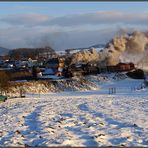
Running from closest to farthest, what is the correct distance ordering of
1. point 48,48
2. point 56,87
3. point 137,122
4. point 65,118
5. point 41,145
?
1. point 41,145
2. point 137,122
3. point 65,118
4. point 56,87
5. point 48,48

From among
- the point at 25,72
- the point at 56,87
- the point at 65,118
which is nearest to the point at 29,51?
the point at 25,72

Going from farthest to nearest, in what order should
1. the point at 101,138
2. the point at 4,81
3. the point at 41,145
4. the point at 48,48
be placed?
the point at 48,48 < the point at 4,81 < the point at 101,138 < the point at 41,145

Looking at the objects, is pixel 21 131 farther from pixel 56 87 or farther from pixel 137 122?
pixel 56 87

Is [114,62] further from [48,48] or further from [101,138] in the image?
[101,138]

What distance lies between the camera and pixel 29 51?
535ft

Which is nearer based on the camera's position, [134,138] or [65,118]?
[134,138]

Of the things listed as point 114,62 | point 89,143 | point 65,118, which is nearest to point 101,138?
point 89,143

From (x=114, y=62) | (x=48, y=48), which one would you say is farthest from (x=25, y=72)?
(x=48, y=48)

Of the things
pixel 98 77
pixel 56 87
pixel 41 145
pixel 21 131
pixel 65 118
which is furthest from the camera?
pixel 98 77

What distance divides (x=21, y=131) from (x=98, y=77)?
61.1 m

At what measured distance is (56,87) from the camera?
58062mm

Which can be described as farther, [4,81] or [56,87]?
[56,87]

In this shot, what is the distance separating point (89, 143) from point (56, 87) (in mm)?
47593

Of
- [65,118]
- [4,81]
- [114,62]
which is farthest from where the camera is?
[114,62]
